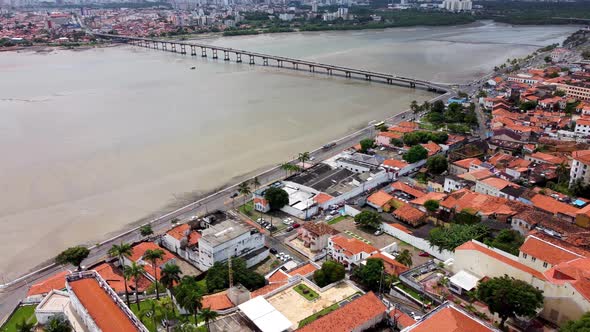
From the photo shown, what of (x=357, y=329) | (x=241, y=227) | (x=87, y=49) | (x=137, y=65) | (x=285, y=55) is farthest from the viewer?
(x=87, y=49)

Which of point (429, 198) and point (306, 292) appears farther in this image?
point (429, 198)

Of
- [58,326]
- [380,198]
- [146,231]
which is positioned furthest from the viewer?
[380,198]

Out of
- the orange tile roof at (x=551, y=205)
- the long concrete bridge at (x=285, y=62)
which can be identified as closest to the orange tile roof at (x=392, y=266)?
the orange tile roof at (x=551, y=205)

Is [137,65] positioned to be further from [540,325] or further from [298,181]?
[540,325]

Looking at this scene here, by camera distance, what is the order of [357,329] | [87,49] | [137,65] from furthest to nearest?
[87,49]
[137,65]
[357,329]

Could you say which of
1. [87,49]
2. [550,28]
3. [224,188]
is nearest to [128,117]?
[224,188]

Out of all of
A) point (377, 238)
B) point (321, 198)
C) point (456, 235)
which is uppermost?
point (456, 235)

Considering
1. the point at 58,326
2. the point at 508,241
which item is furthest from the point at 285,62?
the point at 58,326

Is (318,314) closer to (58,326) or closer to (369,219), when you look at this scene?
(58,326)
